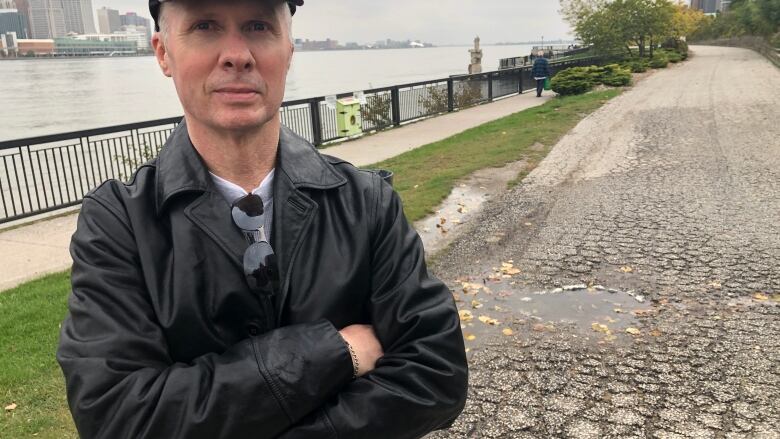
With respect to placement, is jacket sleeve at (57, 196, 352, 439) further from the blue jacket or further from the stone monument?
the stone monument

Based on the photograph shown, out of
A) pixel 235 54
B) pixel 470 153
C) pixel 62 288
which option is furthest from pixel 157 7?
pixel 470 153

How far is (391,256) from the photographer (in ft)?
5.68

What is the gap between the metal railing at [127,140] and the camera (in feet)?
29.8

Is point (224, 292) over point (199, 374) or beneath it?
over

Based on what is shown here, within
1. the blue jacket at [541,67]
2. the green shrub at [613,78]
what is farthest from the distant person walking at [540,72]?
the green shrub at [613,78]

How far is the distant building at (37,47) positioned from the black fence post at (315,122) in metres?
92.8

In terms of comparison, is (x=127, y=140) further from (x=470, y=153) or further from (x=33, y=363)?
(x=33, y=363)

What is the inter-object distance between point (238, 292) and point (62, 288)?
472 centimetres

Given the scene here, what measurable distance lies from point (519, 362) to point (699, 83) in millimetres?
24419

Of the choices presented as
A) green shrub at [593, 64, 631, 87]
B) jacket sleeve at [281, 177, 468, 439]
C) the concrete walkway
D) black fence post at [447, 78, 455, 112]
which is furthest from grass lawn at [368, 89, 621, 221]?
green shrub at [593, 64, 631, 87]

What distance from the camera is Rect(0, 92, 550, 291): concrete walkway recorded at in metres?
6.46

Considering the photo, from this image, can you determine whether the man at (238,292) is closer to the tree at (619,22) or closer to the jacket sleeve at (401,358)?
the jacket sleeve at (401,358)

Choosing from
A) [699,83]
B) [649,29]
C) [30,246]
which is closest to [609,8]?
[649,29]

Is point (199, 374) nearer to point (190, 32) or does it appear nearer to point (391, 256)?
point (391, 256)
